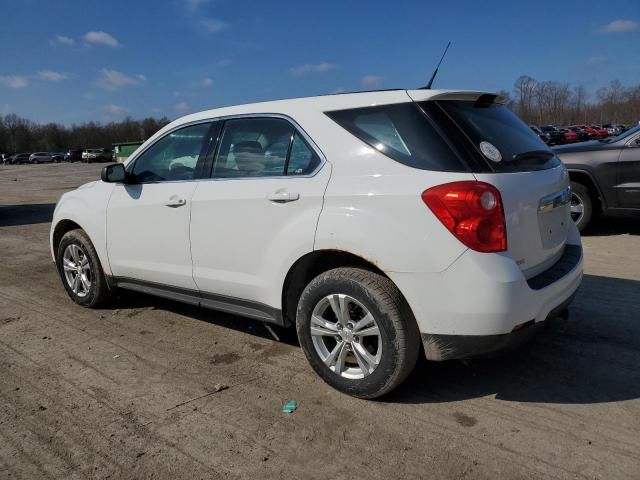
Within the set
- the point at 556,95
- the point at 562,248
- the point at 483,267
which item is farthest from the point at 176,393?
the point at 556,95

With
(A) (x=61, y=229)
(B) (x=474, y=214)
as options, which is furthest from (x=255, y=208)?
(A) (x=61, y=229)

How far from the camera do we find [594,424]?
278 centimetres

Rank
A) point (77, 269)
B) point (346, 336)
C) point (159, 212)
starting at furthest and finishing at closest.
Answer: point (77, 269) → point (159, 212) → point (346, 336)

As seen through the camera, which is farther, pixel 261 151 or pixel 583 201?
pixel 583 201

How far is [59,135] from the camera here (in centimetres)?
12119

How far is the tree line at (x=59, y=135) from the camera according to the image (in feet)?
385

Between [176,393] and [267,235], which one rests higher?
[267,235]

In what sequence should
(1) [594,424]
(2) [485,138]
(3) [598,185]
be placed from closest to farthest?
(1) [594,424] < (2) [485,138] < (3) [598,185]

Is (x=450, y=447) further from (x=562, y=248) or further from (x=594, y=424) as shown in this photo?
(x=562, y=248)

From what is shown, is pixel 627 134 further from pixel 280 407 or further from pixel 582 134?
pixel 582 134

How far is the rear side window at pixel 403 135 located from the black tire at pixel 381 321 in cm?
→ 69

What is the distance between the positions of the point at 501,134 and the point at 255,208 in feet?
5.22

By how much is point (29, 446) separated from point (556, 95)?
380ft

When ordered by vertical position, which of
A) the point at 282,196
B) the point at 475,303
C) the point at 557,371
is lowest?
the point at 557,371
